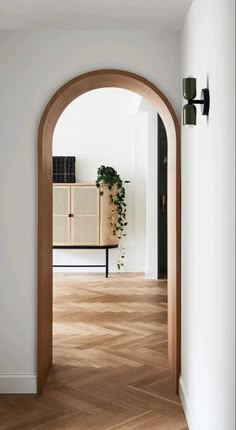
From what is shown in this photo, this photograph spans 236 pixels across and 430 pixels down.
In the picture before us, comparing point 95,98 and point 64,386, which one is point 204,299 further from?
point 95,98

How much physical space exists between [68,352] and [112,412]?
1424 millimetres

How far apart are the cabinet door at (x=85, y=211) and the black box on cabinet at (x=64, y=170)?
31 centimetres

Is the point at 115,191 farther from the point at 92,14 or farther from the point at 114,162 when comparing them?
the point at 92,14

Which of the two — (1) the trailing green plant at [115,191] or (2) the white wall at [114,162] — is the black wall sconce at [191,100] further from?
(2) the white wall at [114,162]

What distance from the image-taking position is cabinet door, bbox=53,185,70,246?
9.61 metres

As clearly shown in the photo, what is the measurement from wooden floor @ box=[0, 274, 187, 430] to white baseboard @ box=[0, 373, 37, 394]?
76 millimetres

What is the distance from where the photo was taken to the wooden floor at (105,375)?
3.71 meters

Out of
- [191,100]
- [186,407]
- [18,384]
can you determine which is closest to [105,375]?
[18,384]

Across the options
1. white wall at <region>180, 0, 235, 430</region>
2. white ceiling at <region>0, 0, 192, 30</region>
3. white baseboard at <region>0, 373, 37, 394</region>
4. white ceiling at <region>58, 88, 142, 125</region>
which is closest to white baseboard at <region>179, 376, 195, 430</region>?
white wall at <region>180, 0, 235, 430</region>

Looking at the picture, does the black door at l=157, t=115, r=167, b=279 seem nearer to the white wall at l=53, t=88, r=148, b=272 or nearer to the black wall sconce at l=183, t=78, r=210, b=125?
the white wall at l=53, t=88, r=148, b=272

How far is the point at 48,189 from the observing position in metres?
4.53

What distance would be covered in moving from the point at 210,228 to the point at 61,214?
7.02m

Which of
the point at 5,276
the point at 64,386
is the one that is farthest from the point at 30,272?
the point at 64,386

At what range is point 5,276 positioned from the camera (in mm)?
4258
